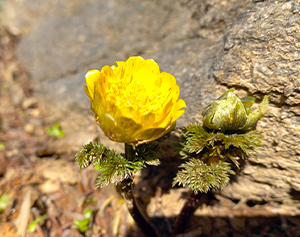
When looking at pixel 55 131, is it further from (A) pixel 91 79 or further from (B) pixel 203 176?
(B) pixel 203 176

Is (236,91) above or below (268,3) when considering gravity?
below

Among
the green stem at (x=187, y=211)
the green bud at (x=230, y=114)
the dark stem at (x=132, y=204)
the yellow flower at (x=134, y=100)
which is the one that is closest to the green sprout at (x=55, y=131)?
the dark stem at (x=132, y=204)

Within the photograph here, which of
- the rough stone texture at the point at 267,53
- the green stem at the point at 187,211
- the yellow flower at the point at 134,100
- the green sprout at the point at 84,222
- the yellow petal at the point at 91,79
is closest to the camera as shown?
the yellow flower at the point at 134,100

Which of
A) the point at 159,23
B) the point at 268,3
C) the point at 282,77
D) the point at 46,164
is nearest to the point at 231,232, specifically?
the point at 282,77

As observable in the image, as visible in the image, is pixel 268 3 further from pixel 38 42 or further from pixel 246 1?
pixel 38 42

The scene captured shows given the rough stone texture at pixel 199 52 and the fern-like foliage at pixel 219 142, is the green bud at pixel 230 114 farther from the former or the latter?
the rough stone texture at pixel 199 52

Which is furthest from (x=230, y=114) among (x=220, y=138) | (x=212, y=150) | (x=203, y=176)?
(x=203, y=176)

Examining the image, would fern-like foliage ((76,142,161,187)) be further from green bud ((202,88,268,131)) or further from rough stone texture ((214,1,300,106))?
rough stone texture ((214,1,300,106))
